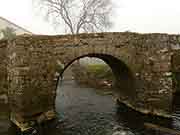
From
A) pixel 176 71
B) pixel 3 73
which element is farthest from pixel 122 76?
pixel 3 73

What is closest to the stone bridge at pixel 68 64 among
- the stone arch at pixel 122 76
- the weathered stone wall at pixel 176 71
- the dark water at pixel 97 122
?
the stone arch at pixel 122 76

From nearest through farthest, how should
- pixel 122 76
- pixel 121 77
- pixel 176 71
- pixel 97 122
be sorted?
pixel 97 122
pixel 122 76
pixel 121 77
pixel 176 71

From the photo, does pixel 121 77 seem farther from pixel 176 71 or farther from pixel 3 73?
pixel 3 73

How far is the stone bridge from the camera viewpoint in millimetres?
6961

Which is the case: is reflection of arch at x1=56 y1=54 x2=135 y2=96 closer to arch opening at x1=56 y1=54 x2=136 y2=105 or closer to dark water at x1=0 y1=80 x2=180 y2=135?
arch opening at x1=56 y1=54 x2=136 y2=105

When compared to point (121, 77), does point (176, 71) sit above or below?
above

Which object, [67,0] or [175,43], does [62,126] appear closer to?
[175,43]

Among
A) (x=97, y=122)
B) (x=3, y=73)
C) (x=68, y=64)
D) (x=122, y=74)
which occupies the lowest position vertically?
(x=97, y=122)

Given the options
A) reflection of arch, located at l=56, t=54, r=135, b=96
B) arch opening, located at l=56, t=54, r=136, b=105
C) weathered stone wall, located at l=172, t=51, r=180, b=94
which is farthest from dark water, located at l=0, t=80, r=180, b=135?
weathered stone wall, located at l=172, t=51, r=180, b=94

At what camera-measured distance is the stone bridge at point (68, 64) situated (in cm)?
696

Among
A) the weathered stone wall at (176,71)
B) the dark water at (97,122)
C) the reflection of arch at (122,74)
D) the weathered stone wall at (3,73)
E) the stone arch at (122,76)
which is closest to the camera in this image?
the dark water at (97,122)

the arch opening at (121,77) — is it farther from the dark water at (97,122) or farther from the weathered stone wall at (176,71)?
the weathered stone wall at (176,71)

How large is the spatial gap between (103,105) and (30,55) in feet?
16.2

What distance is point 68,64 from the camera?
7664 millimetres
